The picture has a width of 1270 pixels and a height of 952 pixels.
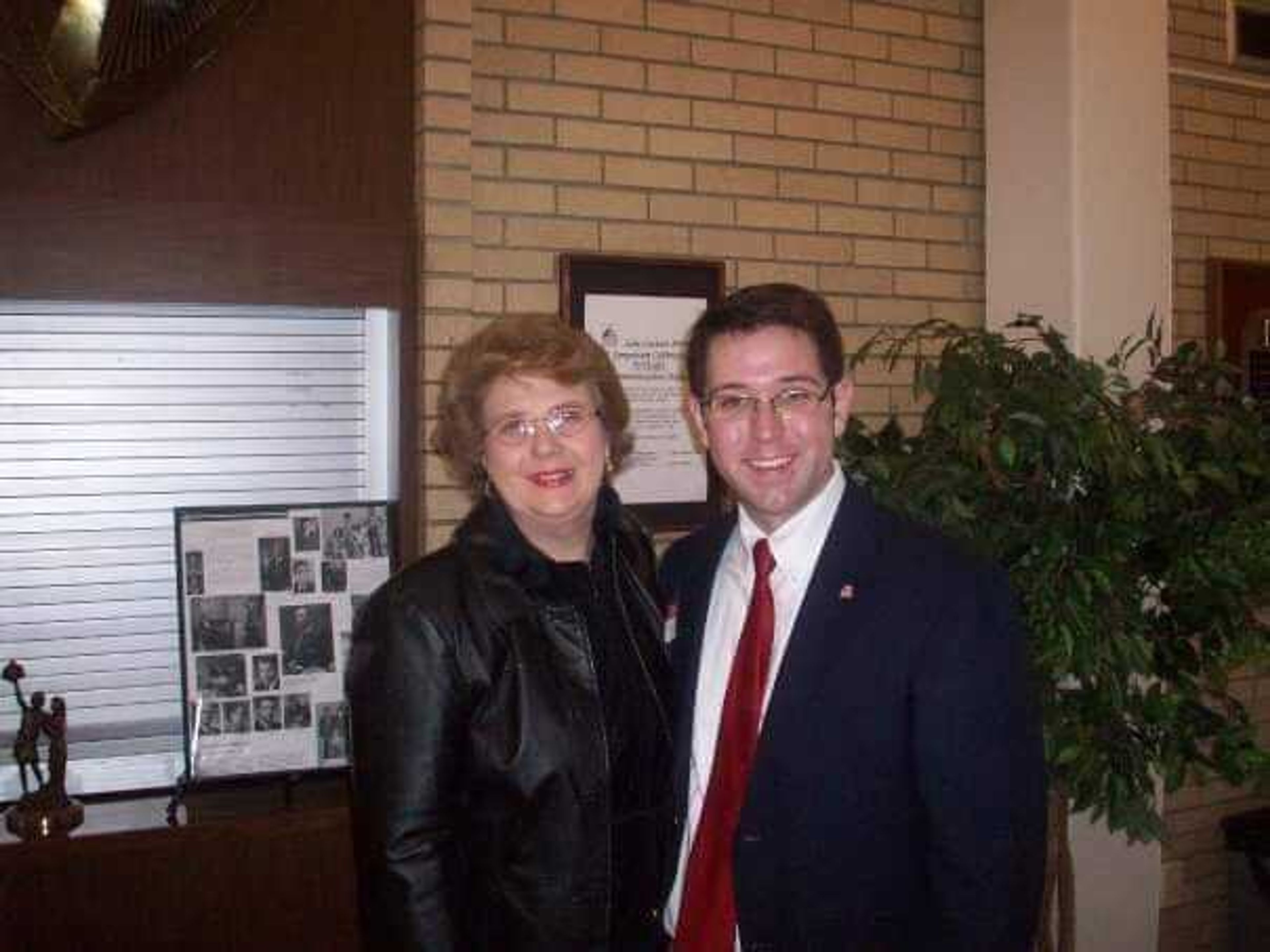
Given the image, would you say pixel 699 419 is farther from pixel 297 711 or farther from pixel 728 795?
pixel 297 711

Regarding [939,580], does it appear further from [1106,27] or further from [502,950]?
[1106,27]

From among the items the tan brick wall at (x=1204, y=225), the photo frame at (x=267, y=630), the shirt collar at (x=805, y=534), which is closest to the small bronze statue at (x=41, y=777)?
the photo frame at (x=267, y=630)

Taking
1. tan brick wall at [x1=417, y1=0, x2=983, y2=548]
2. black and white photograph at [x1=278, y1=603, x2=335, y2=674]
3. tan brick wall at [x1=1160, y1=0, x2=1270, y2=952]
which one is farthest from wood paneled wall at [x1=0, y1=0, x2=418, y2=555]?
tan brick wall at [x1=1160, y1=0, x2=1270, y2=952]

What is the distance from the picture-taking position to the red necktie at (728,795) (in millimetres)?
1873

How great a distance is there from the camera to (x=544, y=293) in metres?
3.38

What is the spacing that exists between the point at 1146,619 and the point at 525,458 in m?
1.56

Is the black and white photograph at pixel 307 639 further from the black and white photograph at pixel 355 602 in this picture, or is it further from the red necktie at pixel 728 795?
the red necktie at pixel 728 795

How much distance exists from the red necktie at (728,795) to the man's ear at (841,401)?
33 centimetres

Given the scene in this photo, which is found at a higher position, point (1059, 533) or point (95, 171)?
point (95, 171)

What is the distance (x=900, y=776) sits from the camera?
1757 millimetres

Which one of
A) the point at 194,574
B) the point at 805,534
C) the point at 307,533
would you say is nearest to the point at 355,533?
the point at 307,533

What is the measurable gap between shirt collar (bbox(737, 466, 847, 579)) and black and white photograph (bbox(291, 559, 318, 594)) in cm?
146

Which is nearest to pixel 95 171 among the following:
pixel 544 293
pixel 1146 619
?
pixel 544 293

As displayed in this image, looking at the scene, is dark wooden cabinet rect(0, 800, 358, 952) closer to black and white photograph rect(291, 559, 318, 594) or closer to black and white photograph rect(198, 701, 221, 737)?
black and white photograph rect(198, 701, 221, 737)
